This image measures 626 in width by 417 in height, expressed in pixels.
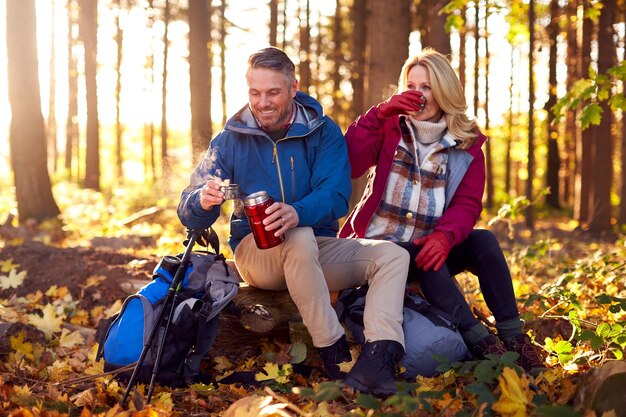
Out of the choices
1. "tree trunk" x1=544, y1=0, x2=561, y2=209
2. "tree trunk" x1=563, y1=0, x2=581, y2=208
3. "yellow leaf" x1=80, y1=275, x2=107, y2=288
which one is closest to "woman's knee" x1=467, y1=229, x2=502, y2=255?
"yellow leaf" x1=80, y1=275, x2=107, y2=288

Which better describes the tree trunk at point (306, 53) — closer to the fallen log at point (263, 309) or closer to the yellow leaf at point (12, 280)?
the yellow leaf at point (12, 280)

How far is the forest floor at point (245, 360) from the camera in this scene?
289 centimetres

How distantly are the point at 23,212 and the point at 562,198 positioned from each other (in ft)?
70.9

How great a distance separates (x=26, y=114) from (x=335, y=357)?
29.1 ft

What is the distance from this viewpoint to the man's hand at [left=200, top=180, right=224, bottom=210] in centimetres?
354

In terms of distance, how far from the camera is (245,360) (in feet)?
14.1

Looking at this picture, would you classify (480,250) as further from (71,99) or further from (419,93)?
(71,99)

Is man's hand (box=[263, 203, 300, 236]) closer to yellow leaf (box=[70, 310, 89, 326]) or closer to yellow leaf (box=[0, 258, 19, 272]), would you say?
yellow leaf (box=[70, 310, 89, 326])

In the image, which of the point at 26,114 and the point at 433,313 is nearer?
the point at 433,313

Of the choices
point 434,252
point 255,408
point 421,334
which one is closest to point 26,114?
point 434,252

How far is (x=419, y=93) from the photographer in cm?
412

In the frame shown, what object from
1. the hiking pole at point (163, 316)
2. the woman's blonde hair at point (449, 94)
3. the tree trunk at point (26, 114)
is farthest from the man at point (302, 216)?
the tree trunk at point (26, 114)

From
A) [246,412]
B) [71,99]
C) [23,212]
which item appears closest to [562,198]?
[71,99]

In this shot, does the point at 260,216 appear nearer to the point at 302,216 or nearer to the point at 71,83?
the point at 302,216
